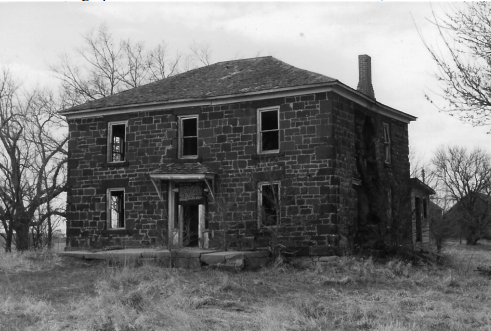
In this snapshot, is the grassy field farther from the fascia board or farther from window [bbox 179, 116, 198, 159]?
window [bbox 179, 116, 198, 159]

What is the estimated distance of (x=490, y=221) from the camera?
144 ft

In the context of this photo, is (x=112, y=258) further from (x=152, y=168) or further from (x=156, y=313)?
(x=156, y=313)

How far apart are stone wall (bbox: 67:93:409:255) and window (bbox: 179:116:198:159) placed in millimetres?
234

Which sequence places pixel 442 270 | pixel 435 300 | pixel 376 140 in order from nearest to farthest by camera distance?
pixel 435 300, pixel 442 270, pixel 376 140

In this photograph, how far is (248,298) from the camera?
1311 centimetres

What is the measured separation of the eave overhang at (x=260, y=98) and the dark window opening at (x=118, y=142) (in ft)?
2.65

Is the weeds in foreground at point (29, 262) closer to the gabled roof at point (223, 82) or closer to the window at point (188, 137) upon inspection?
the window at point (188, 137)

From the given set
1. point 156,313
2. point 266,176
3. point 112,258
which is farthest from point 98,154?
point 156,313

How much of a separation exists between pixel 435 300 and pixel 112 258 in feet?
35.1

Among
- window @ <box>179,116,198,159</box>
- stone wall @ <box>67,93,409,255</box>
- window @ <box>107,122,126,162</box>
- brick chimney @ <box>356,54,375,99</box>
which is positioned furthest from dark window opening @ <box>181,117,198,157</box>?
brick chimney @ <box>356,54,375,99</box>

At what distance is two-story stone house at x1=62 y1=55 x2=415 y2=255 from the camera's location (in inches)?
802

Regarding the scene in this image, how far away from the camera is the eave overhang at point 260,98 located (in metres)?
20.4

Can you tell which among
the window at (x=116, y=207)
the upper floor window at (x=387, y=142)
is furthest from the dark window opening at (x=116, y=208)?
the upper floor window at (x=387, y=142)

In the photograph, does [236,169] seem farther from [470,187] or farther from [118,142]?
[470,187]
